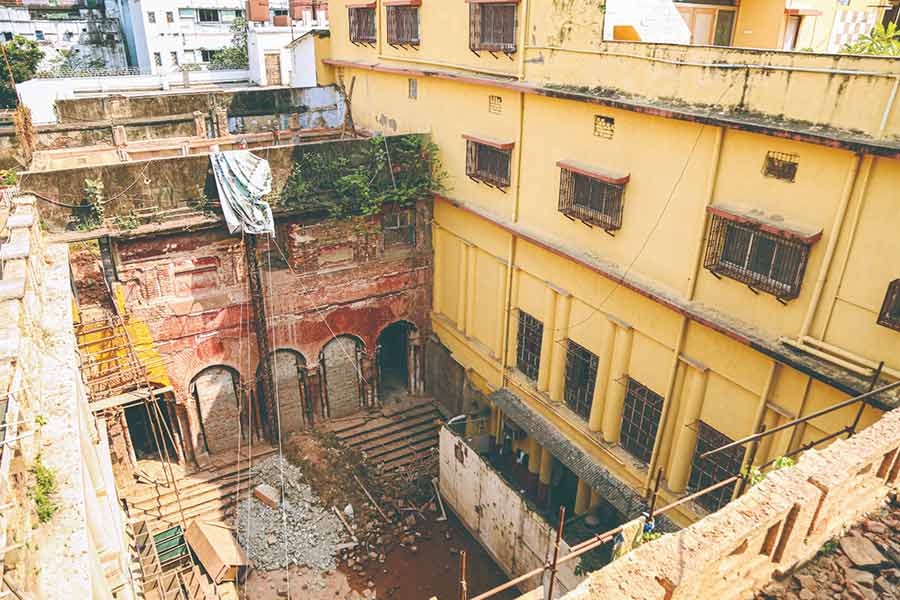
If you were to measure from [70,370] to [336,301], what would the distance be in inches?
367

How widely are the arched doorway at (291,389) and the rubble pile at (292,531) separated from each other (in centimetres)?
201

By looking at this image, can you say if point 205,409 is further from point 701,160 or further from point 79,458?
point 701,160

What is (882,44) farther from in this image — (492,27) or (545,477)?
(545,477)

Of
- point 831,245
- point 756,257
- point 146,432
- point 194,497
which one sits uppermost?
point 831,245

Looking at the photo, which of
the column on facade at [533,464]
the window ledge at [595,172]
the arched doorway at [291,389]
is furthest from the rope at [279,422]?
the window ledge at [595,172]

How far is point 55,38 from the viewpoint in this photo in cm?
4462

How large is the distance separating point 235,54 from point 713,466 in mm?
41728

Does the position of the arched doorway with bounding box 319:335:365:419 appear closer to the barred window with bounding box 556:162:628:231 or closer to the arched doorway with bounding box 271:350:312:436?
the arched doorway with bounding box 271:350:312:436

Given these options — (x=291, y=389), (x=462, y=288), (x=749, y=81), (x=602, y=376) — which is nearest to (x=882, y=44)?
(x=749, y=81)

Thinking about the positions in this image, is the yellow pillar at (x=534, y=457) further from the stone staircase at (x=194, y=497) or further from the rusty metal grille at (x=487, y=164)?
the stone staircase at (x=194, y=497)

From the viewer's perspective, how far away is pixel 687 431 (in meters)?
11.3

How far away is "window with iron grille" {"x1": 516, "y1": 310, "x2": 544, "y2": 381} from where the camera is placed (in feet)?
49.0

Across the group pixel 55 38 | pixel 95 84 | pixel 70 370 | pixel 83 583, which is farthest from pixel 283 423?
pixel 55 38

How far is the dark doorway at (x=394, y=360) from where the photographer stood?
19.5m
